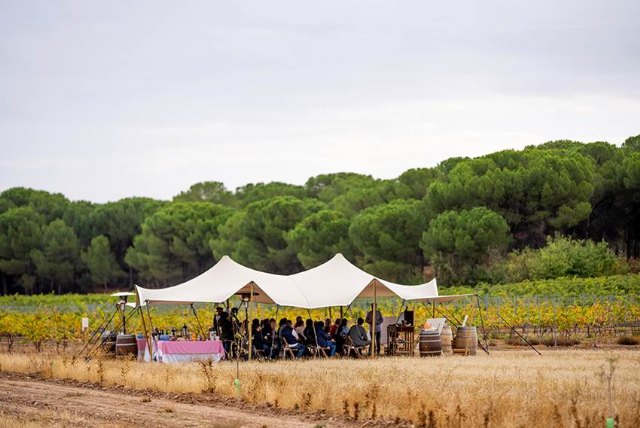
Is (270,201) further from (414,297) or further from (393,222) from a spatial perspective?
(414,297)

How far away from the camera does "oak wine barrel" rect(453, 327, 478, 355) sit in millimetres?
29203

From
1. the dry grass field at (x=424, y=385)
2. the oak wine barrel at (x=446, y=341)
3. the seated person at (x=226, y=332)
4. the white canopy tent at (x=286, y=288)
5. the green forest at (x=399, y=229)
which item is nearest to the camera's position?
the dry grass field at (x=424, y=385)

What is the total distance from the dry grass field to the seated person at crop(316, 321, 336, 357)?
1.79 metres

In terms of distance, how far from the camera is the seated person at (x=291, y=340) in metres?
28.0

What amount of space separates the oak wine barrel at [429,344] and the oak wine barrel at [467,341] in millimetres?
974

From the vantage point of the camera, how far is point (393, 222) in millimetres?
70500

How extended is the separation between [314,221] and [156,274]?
22.1 meters

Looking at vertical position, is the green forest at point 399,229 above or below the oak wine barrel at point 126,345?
above

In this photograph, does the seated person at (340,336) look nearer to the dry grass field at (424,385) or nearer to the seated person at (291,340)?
the seated person at (291,340)

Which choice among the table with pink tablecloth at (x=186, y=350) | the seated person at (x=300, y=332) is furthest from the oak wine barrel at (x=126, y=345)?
the seated person at (x=300, y=332)

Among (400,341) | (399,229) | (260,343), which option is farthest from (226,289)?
(399,229)

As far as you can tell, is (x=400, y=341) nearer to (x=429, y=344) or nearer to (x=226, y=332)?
(x=429, y=344)

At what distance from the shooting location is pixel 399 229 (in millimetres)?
70312

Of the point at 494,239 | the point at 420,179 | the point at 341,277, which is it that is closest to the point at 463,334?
the point at 341,277
